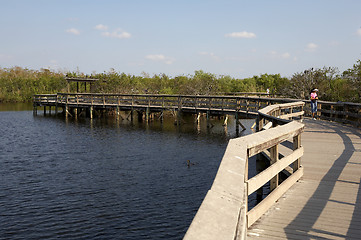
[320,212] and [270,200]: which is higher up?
[270,200]

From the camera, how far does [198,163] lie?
49.9 ft

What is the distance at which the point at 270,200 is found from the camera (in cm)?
503

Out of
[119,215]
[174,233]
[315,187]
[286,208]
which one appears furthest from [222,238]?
[119,215]

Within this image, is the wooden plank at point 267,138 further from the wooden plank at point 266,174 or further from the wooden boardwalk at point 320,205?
the wooden boardwalk at point 320,205

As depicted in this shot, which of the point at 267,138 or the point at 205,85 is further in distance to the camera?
the point at 205,85

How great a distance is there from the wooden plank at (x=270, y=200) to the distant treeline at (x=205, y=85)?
66.2 ft

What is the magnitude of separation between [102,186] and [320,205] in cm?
829

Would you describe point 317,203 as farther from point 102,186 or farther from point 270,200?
point 102,186

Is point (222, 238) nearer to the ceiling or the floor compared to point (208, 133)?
nearer to the ceiling

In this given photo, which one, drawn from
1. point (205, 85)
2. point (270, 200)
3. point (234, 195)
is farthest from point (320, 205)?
point (205, 85)

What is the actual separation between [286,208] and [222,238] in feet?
11.7

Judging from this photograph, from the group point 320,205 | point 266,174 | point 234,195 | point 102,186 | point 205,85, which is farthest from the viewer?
point 205,85

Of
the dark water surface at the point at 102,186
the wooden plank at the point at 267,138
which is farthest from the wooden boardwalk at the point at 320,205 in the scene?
the dark water surface at the point at 102,186

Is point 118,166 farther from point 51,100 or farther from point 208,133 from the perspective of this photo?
point 51,100
